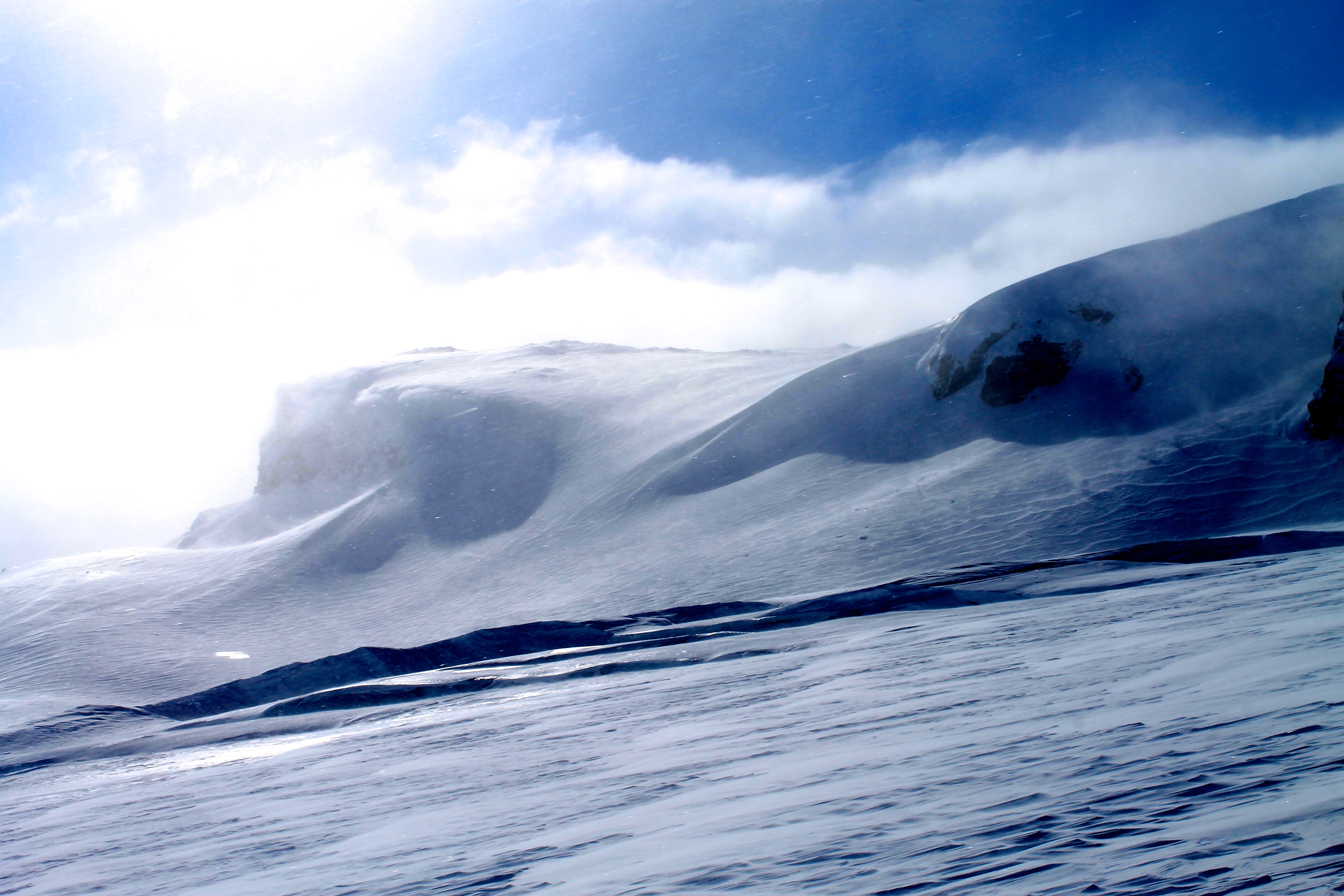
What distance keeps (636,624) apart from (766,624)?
2.53 m

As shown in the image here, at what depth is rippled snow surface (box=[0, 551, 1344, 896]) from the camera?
1.90 metres

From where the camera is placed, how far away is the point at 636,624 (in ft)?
43.8

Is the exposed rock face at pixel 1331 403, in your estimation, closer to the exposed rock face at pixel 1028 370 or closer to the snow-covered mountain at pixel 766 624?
the snow-covered mountain at pixel 766 624

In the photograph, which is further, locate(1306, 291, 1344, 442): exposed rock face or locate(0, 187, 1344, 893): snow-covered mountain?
locate(1306, 291, 1344, 442): exposed rock face

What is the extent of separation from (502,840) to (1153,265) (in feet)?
74.8

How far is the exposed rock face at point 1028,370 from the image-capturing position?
67.5ft

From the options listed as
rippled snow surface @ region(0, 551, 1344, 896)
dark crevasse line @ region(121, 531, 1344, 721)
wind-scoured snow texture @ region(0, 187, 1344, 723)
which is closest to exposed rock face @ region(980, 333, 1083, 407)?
wind-scoured snow texture @ region(0, 187, 1344, 723)

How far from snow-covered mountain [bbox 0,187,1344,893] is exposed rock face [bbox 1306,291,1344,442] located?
0.20 feet

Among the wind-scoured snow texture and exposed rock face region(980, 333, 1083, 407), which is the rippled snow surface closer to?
the wind-scoured snow texture

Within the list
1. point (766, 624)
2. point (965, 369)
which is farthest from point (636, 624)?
point (965, 369)

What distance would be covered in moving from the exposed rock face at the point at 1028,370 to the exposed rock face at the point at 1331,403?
17.3 ft

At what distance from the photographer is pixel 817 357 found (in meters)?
33.3

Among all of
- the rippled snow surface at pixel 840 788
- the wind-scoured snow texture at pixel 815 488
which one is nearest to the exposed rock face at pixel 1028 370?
the wind-scoured snow texture at pixel 815 488

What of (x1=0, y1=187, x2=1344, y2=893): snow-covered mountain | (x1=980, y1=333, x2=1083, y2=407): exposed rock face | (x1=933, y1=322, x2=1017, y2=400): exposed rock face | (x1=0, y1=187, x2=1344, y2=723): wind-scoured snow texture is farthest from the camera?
(x1=933, y1=322, x2=1017, y2=400): exposed rock face
